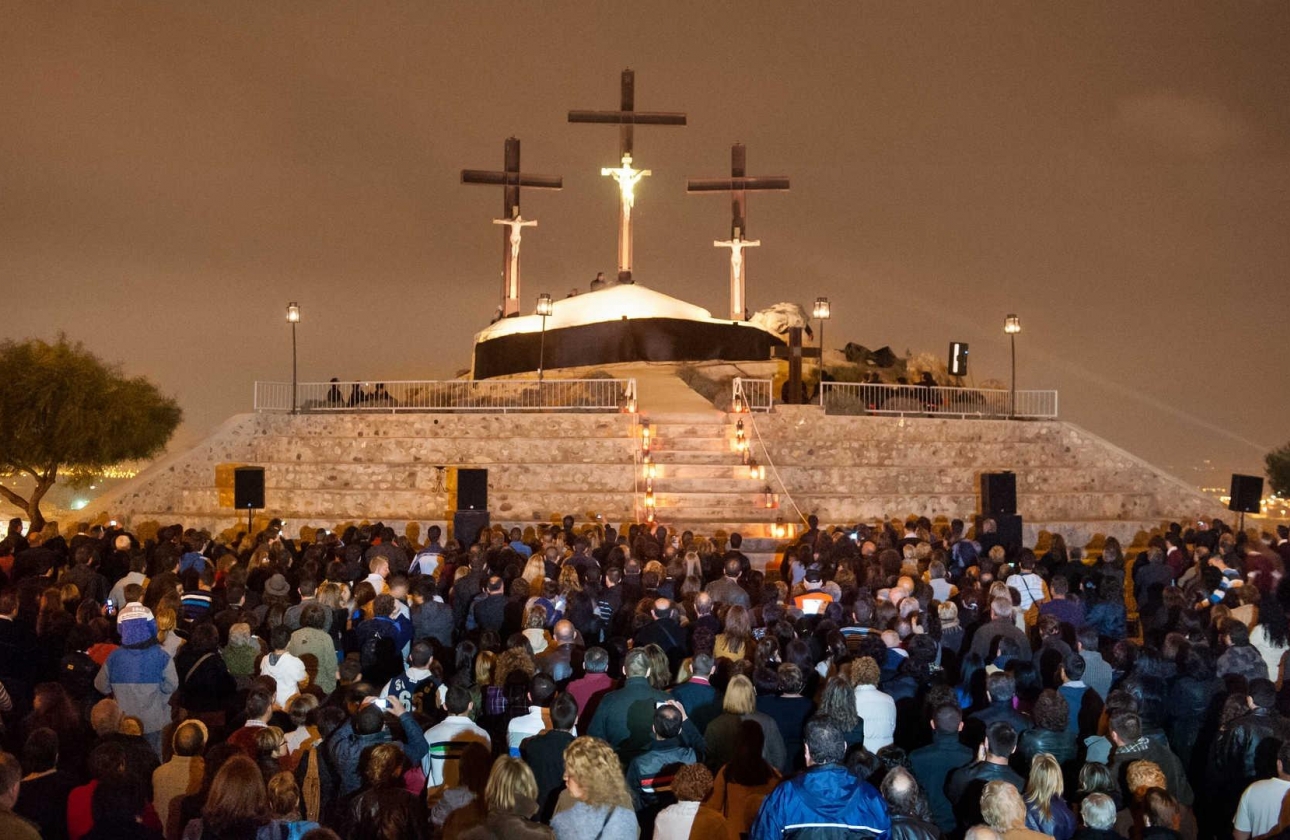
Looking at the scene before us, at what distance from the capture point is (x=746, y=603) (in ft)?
34.9

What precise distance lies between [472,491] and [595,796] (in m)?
14.3

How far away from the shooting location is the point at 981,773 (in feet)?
19.1

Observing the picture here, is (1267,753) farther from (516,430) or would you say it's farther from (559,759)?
(516,430)

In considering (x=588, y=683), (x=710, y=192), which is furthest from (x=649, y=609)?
(x=710, y=192)

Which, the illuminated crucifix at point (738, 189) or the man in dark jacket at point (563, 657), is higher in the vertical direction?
the illuminated crucifix at point (738, 189)

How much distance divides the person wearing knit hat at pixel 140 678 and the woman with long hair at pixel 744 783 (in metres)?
3.67

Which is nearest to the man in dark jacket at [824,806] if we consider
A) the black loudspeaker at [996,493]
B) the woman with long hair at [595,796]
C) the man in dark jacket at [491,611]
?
the woman with long hair at [595,796]

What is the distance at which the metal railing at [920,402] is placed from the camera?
26.3 metres

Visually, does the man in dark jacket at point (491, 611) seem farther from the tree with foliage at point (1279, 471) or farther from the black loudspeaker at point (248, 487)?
the tree with foliage at point (1279, 471)

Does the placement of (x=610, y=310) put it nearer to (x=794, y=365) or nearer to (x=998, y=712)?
(x=794, y=365)

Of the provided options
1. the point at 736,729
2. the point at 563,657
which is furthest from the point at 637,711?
the point at 563,657

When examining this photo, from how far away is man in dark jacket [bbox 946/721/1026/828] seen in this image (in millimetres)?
5777

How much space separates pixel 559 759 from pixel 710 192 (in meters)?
28.3

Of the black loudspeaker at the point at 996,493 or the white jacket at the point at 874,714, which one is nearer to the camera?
the white jacket at the point at 874,714
